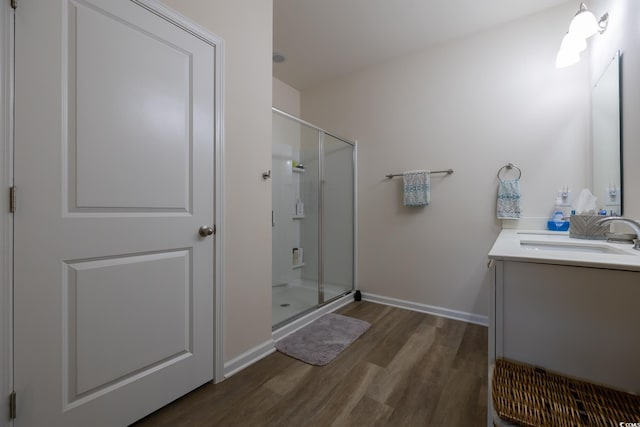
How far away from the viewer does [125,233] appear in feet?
3.79

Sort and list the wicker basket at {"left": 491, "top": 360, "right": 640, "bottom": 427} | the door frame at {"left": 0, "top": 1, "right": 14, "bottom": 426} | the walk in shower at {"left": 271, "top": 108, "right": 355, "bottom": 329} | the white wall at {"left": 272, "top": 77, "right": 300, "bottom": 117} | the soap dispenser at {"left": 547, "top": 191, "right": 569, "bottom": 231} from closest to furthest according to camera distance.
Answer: the wicker basket at {"left": 491, "top": 360, "right": 640, "bottom": 427}, the door frame at {"left": 0, "top": 1, "right": 14, "bottom": 426}, the soap dispenser at {"left": 547, "top": 191, "right": 569, "bottom": 231}, the walk in shower at {"left": 271, "top": 108, "right": 355, "bottom": 329}, the white wall at {"left": 272, "top": 77, "right": 300, "bottom": 117}

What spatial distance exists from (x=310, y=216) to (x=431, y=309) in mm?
1431

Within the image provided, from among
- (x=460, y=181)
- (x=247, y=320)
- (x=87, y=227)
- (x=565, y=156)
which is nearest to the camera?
(x=87, y=227)

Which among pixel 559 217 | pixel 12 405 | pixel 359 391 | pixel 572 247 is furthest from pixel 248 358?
pixel 559 217

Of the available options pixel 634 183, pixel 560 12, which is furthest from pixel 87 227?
pixel 560 12

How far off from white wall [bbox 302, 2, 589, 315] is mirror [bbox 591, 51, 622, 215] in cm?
12

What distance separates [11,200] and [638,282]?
1.91m

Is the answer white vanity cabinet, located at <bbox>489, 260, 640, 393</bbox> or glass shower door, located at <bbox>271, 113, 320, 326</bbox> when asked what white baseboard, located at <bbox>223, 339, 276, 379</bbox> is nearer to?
glass shower door, located at <bbox>271, 113, 320, 326</bbox>

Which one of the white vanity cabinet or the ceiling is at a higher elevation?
the ceiling

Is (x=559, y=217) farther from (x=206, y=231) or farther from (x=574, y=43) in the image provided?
(x=206, y=231)

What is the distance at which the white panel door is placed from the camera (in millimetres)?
945

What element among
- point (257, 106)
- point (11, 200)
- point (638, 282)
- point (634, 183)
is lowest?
point (638, 282)

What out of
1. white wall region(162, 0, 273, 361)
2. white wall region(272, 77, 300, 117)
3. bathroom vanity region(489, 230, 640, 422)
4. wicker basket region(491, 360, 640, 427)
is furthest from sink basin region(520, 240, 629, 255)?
white wall region(272, 77, 300, 117)

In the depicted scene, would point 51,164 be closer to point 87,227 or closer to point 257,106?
point 87,227
